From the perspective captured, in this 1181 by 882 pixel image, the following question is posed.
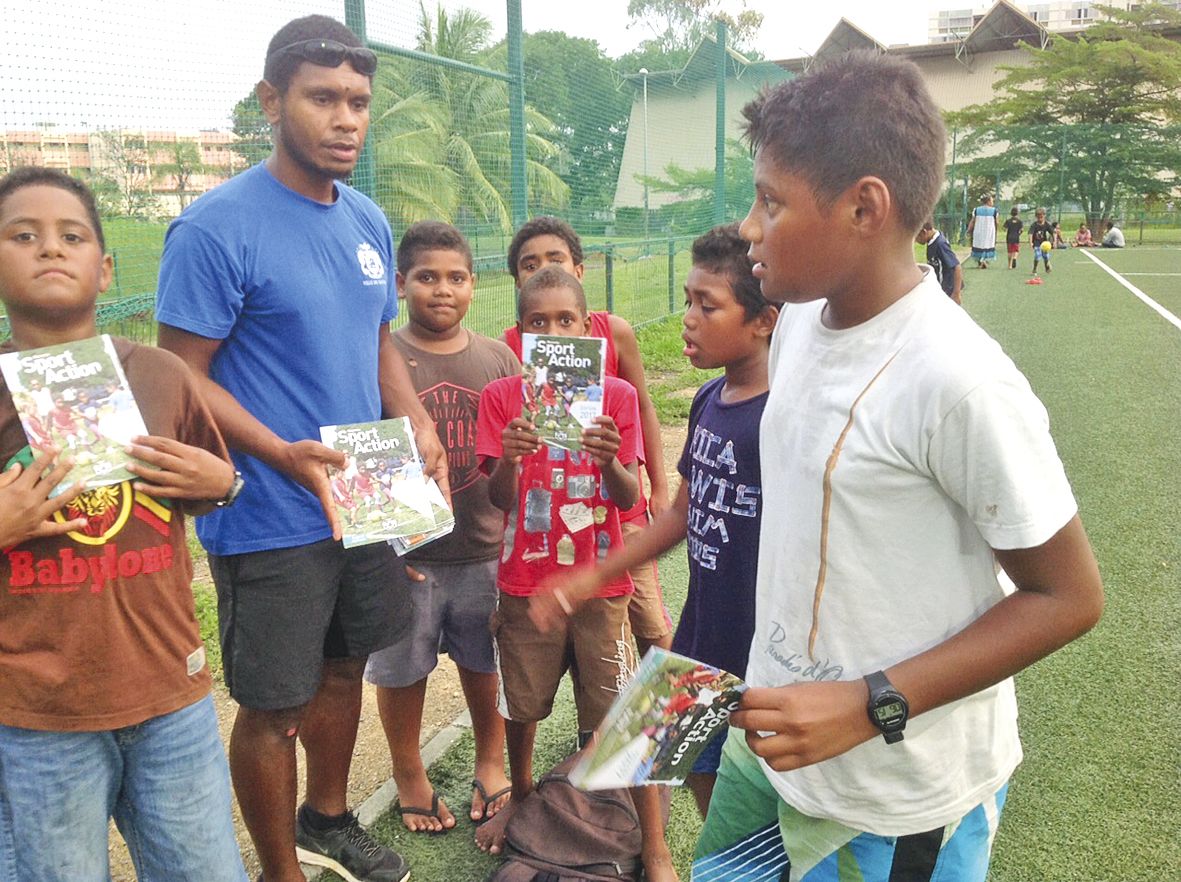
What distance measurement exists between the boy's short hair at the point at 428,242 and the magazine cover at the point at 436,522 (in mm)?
940

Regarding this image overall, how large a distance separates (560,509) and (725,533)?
0.74 m

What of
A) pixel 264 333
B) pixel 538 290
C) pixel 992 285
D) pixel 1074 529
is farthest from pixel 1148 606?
pixel 992 285

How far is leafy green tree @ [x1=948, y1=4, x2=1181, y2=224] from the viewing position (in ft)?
112

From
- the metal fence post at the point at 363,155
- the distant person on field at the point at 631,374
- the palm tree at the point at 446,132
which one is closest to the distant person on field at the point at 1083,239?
the palm tree at the point at 446,132

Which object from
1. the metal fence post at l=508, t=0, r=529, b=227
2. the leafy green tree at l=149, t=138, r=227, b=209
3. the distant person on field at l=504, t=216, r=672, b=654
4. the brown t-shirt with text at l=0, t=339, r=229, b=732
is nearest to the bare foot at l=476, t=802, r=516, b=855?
the distant person on field at l=504, t=216, r=672, b=654

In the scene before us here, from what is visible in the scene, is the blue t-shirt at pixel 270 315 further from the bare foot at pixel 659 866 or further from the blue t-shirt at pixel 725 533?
the bare foot at pixel 659 866

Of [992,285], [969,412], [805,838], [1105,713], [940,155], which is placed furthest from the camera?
[992,285]

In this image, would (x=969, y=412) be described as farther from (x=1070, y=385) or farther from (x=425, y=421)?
(x=1070, y=385)

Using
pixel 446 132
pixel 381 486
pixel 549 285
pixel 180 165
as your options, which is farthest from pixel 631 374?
pixel 446 132

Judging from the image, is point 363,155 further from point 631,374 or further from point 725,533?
point 725,533

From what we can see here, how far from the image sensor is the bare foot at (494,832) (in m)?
2.82

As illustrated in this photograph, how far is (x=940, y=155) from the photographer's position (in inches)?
56.2

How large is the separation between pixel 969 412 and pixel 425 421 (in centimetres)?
183

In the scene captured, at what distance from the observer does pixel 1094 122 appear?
39750 mm
